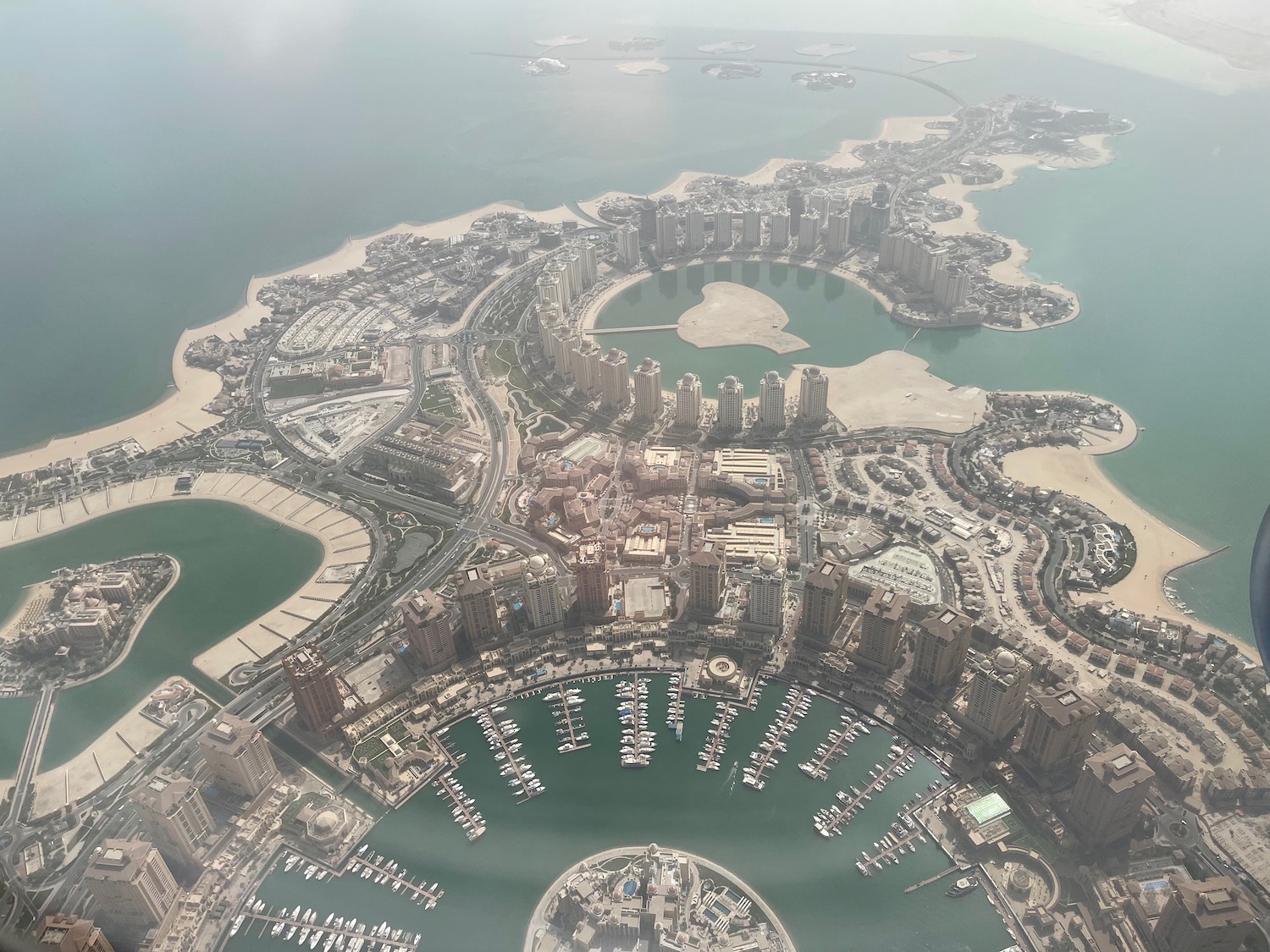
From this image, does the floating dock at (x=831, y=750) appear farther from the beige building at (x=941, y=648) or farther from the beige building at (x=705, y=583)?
the beige building at (x=705, y=583)

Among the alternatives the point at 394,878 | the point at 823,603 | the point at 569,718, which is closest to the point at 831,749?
the point at 823,603

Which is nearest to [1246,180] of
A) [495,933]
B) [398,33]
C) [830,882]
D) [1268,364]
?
[1268,364]

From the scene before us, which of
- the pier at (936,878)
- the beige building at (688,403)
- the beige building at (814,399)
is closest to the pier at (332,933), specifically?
the pier at (936,878)

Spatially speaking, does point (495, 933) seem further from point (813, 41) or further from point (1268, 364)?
point (813, 41)

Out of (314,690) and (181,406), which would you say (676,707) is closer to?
(314,690)

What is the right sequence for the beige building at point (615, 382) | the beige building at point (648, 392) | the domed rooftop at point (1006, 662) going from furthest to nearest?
the beige building at point (615, 382) < the beige building at point (648, 392) < the domed rooftop at point (1006, 662)

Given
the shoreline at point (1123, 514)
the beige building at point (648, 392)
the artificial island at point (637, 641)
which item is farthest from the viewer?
the beige building at point (648, 392)
